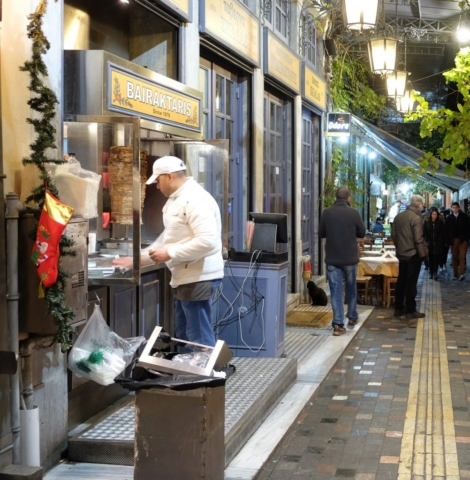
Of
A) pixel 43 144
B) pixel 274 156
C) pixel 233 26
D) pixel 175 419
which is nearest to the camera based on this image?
pixel 175 419

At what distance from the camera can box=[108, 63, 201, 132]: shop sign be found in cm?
612

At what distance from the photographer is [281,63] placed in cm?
1267

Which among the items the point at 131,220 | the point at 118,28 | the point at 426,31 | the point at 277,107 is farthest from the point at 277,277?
the point at 426,31

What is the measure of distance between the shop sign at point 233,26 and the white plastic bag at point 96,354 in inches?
169

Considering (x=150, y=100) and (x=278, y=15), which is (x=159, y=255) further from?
(x=278, y=15)

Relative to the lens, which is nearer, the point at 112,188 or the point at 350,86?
the point at 112,188

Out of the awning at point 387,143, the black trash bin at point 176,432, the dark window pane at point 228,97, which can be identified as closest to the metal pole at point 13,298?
the black trash bin at point 176,432

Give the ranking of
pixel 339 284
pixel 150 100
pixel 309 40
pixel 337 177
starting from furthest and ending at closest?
pixel 337 177 → pixel 309 40 → pixel 339 284 → pixel 150 100

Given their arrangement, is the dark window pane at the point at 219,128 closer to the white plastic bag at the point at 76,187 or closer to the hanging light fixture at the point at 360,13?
the hanging light fixture at the point at 360,13

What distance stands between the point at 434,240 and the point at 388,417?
14061mm

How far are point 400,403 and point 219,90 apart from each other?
4895 millimetres

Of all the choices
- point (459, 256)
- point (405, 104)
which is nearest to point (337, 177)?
point (405, 104)

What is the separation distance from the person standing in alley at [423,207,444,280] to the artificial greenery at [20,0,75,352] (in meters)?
16.3

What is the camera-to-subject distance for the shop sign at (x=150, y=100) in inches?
241
